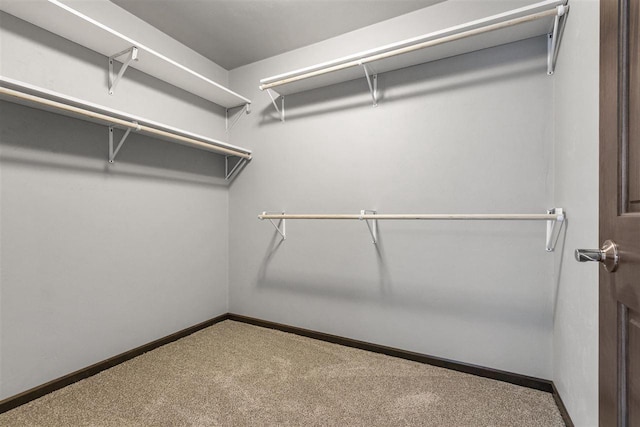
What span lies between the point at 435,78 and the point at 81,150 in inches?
83.1

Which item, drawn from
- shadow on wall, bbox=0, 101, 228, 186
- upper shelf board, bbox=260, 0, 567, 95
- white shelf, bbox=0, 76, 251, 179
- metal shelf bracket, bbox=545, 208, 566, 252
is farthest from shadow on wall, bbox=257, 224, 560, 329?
upper shelf board, bbox=260, 0, 567, 95

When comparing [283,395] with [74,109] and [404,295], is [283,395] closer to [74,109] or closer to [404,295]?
[404,295]

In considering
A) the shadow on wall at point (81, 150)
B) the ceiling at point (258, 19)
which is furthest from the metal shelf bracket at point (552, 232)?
the shadow on wall at point (81, 150)

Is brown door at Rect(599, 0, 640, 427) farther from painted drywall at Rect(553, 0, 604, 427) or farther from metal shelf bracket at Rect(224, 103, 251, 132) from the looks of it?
metal shelf bracket at Rect(224, 103, 251, 132)

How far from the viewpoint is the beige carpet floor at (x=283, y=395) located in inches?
55.7

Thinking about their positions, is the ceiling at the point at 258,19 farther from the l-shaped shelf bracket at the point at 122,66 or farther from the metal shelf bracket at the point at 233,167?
the metal shelf bracket at the point at 233,167

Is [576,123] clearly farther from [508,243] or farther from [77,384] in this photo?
[77,384]

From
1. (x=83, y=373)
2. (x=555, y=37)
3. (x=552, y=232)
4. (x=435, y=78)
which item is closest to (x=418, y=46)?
(x=435, y=78)

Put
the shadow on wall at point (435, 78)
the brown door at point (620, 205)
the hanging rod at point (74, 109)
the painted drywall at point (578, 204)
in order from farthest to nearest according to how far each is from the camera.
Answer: the shadow on wall at point (435, 78), the hanging rod at point (74, 109), the painted drywall at point (578, 204), the brown door at point (620, 205)

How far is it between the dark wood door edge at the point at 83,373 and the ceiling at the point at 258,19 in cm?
216

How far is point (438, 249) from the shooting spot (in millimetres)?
1911

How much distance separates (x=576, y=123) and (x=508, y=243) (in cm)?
72

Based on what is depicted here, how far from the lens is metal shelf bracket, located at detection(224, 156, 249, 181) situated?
8.69 feet

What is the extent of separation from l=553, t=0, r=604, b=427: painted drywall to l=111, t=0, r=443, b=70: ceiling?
99 centimetres
